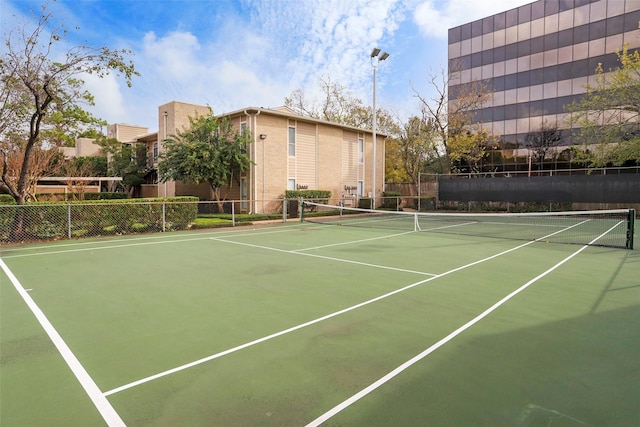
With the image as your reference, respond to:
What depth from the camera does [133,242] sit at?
1368cm

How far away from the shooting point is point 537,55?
36.6 metres

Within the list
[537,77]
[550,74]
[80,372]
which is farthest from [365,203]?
[80,372]

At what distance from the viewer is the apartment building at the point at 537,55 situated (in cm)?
3284

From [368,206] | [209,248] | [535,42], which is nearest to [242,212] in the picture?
[368,206]

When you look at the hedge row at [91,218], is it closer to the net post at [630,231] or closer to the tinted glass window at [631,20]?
the net post at [630,231]

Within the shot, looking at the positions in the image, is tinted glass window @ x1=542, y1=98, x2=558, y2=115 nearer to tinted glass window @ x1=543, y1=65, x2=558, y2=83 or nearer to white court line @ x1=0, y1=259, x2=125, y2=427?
tinted glass window @ x1=543, y1=65, x2=558, y2=83

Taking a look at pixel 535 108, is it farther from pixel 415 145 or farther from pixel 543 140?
pixel 415 145

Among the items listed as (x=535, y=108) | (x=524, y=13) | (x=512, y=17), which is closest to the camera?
(x=535, y=108)

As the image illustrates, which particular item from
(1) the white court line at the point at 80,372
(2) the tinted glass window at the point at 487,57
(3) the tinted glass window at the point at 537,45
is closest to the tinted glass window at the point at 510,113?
(3) the tinted glass window at the point at 537,45

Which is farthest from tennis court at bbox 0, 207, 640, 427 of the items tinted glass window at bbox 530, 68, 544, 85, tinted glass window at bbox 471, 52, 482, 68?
tinted glass window at bbox 471, 52, 482, 68

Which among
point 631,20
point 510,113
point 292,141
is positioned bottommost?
point 292,141

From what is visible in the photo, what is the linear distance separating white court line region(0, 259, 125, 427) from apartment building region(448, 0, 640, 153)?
35974 mm

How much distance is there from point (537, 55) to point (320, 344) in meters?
41.8

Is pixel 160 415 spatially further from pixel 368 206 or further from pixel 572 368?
pixel 368 206
